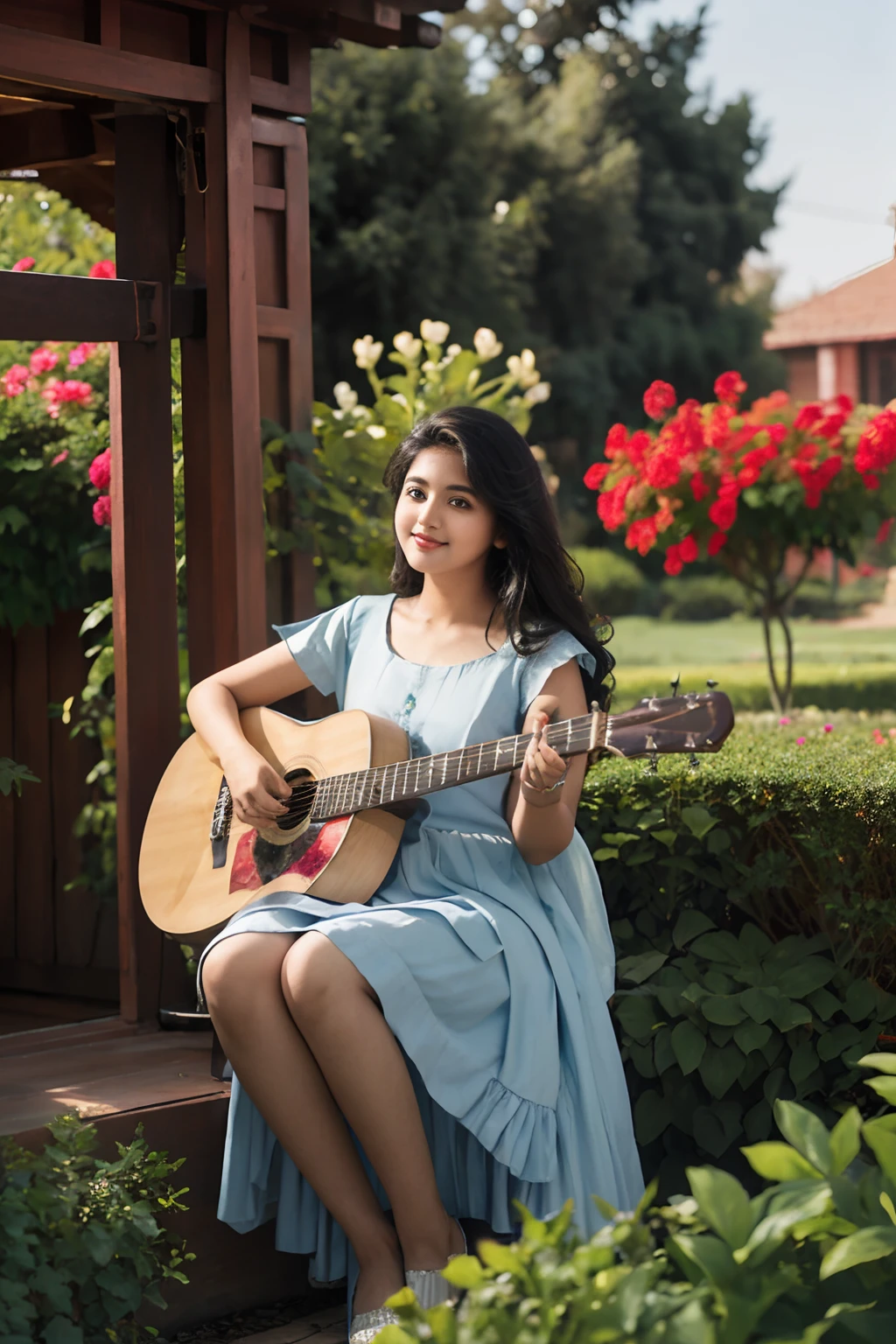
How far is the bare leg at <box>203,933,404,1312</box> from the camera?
95.4 inches

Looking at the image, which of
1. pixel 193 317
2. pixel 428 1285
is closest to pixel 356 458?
pixel 193 317

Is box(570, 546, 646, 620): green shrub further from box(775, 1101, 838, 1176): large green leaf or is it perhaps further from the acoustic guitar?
box(775, 1101, 838, 1176): large green leaf

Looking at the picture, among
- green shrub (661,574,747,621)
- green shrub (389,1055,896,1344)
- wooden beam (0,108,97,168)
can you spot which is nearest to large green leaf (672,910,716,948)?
green shrub (389,1055,896,1344)

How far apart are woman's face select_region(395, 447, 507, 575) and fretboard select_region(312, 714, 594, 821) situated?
399 mm

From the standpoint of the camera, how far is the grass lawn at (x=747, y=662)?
10734 mm

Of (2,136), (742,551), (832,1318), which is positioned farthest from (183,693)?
(742,551)

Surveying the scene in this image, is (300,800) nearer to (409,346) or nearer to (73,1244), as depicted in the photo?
(73,1244)

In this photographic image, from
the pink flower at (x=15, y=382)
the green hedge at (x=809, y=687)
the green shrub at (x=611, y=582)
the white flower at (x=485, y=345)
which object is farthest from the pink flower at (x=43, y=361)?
the green shrub at (x=611, y=582)

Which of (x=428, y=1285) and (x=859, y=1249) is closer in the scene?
(x=859, y=1249)

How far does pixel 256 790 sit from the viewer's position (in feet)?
8.96

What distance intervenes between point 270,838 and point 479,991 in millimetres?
528

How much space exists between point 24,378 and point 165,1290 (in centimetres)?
278

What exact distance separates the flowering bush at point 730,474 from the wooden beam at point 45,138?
2.70m

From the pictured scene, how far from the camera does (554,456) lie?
2328 centimetres
